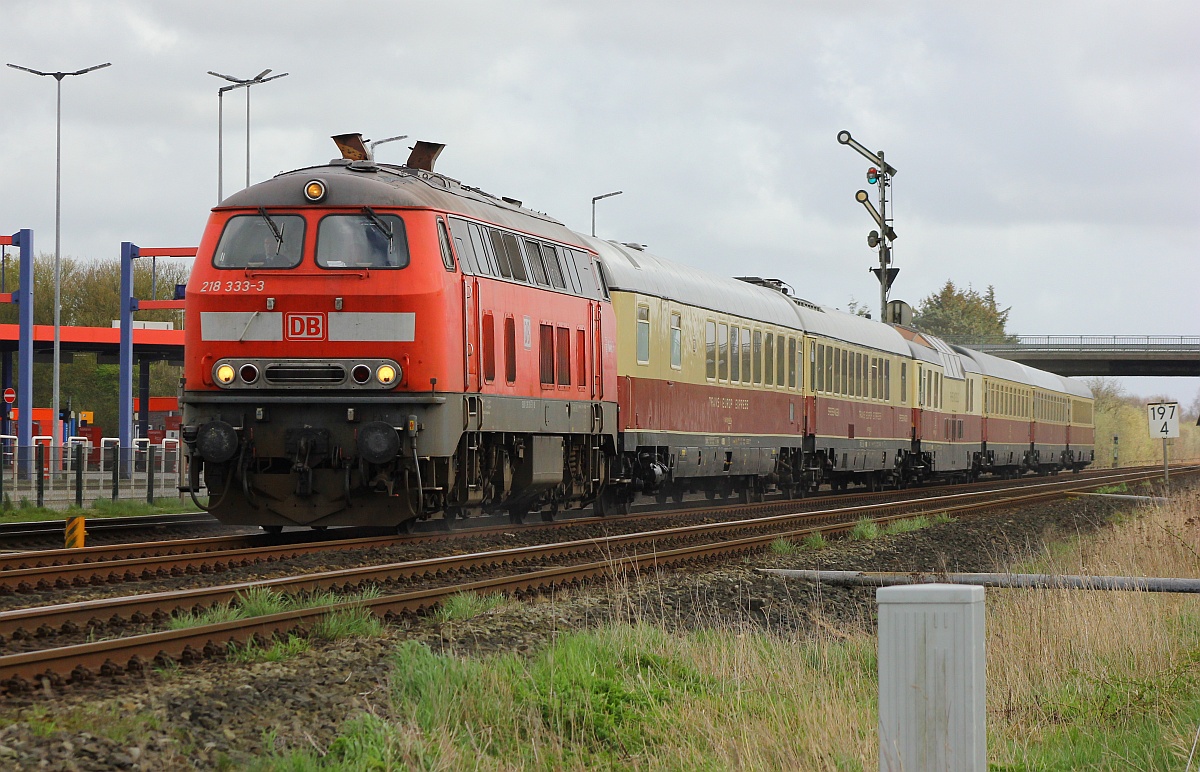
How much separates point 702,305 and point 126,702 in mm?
17367

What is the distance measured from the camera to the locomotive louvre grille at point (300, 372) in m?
14.1

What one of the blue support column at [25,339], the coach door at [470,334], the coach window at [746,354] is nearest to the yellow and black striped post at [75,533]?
the coach door at [470,334]

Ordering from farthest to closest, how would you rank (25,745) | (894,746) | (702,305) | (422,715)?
1. (702,305)
2. (422,715)
3. (25,745)
4. (894,746)

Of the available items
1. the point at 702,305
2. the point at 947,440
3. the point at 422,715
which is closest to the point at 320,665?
the point at 422,715

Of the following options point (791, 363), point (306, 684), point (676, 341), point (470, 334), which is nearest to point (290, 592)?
point (306, 684)

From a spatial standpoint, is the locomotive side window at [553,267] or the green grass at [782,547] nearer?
the green grass at [782,547]

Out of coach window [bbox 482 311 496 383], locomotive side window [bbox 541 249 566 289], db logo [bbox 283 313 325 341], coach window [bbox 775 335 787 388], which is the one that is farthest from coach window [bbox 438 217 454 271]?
coach window [bbox 775 335 787 388]

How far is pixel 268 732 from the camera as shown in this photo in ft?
20.9

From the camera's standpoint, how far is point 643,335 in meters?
20.5

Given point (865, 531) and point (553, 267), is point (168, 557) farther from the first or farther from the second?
point (865, 531)

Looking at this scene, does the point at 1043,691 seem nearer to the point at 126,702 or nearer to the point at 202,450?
the point at 126,702

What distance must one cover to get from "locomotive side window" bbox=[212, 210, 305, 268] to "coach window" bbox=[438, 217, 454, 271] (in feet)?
4.61

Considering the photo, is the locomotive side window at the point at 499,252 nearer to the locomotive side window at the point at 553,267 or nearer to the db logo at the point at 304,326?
the locomotive side window at the point at 553,267

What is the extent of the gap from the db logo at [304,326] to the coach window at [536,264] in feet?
11.2
